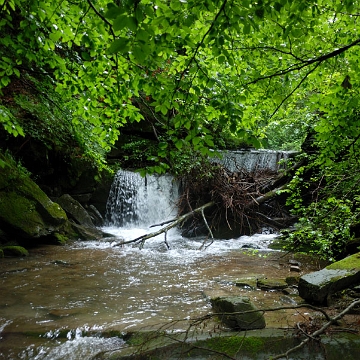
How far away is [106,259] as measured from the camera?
7.30 metres

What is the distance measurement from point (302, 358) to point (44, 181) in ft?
35.2

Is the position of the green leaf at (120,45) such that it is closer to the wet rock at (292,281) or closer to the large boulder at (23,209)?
the wet rock at (292,281)

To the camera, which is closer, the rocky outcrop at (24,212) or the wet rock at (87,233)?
the rocky outcrop at (24,212)

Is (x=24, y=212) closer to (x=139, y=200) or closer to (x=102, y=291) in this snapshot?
(x=102, y=291)

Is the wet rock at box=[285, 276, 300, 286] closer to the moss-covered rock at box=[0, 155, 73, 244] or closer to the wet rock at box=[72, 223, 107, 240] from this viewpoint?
the moss-covered rock at box=[0, 155, 73, 244]

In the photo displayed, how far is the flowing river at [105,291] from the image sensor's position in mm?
3336

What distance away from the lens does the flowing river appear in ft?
10.9

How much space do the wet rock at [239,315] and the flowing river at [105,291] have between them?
0.31m

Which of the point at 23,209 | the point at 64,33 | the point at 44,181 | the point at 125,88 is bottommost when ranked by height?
the point at 23,209

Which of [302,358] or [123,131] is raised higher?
[123,131]


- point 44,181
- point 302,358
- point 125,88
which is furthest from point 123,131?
point 302,358

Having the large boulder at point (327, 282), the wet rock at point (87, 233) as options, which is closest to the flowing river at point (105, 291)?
the large boulder at point (327, 282)

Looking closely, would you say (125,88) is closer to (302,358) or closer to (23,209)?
(302,358)

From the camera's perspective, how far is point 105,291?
5.01m
